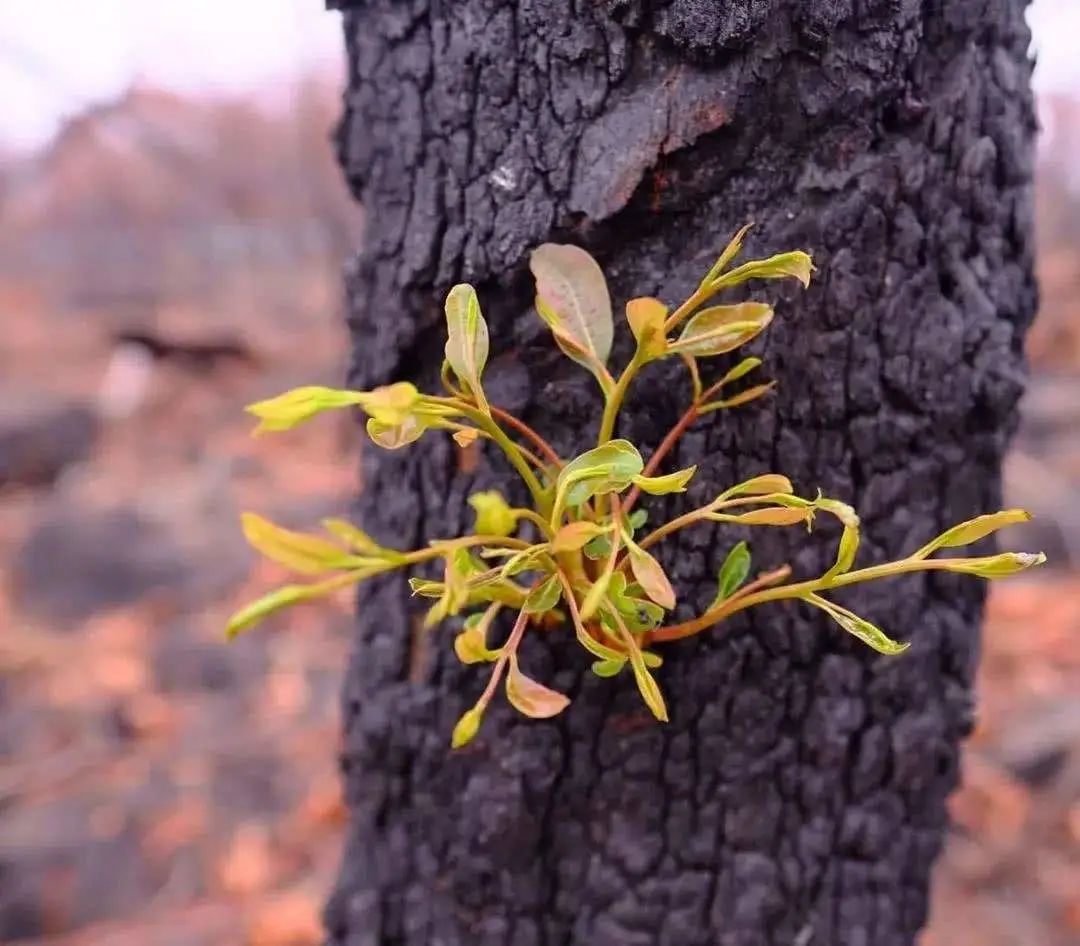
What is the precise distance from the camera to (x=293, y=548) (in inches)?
19.1

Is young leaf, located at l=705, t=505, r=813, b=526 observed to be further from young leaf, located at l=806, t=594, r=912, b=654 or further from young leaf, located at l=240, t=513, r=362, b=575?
young leaf, located at l=240, t=513, r=362, b=575

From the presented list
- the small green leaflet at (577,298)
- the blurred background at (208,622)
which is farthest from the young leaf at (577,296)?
the blurred background at (208,622)

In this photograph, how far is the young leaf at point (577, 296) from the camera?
0.57 metres

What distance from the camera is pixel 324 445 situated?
570 cm

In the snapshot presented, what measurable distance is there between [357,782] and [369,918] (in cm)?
14

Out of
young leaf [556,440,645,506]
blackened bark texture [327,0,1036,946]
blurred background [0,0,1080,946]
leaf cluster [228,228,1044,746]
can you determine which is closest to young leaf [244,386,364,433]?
leaf cluster [228,228,1044,746]

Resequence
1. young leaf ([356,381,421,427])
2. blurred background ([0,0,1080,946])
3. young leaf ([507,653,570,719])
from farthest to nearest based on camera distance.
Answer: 1. blurred background ([0,0,1080,946])
2. young leaf ([507,653,570,719])
3. young leaf ([356,381,421,427])

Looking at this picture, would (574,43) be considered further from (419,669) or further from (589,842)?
(589,842)

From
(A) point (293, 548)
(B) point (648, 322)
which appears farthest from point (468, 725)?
(B) point (648, 322)

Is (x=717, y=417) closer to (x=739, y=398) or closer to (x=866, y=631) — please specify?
(x=739, y=398)

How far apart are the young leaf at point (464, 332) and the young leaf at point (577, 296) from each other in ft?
0.32

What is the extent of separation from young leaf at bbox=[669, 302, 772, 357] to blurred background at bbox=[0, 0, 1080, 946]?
1.31m

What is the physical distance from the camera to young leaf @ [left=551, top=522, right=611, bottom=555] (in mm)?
473

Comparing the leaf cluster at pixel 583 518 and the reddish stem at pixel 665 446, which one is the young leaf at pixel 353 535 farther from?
the reddish stem at pixel 665 446
